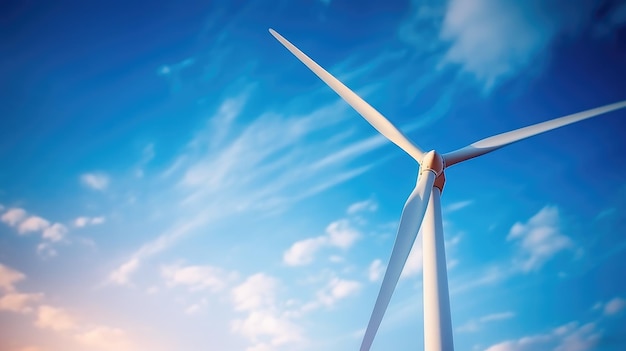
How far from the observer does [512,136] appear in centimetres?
2108

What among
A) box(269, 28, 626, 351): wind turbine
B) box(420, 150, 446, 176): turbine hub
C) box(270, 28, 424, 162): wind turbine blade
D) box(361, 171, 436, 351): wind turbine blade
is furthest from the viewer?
box(270, 28, 424, 162): wind turbine blade

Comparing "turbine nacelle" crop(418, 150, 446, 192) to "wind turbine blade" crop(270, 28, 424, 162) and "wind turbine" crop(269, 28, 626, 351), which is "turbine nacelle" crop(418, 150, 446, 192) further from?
"wind turbine blade" crop(270, 28, 424, 162)

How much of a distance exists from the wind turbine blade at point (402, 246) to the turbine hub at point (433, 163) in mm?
429


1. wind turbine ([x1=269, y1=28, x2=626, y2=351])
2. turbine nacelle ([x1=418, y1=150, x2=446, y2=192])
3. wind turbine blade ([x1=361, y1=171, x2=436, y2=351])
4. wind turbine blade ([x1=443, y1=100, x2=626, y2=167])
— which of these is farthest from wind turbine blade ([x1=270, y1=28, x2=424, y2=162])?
wind turbine blade ([x1=361, y1=171, x2=436, y2=351])

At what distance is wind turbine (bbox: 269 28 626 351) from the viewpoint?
1549 centimetres

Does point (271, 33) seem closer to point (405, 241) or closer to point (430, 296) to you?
point (405, 241)

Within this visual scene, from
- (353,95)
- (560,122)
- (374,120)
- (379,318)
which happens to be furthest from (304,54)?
(379,318)

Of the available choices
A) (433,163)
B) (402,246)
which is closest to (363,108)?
(433,163)

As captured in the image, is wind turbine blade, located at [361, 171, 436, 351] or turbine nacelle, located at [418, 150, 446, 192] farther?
turbine nacelle, located at [418, 150, 446, 192]

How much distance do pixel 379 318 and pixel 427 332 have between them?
2.31 meters

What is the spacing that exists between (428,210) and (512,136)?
5.76m

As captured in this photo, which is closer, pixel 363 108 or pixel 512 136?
pixel 512 136

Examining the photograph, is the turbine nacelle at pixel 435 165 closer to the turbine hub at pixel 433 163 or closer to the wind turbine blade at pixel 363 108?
the turbine hub at pixel 433 163

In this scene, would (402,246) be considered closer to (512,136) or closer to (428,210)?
(428,210)
